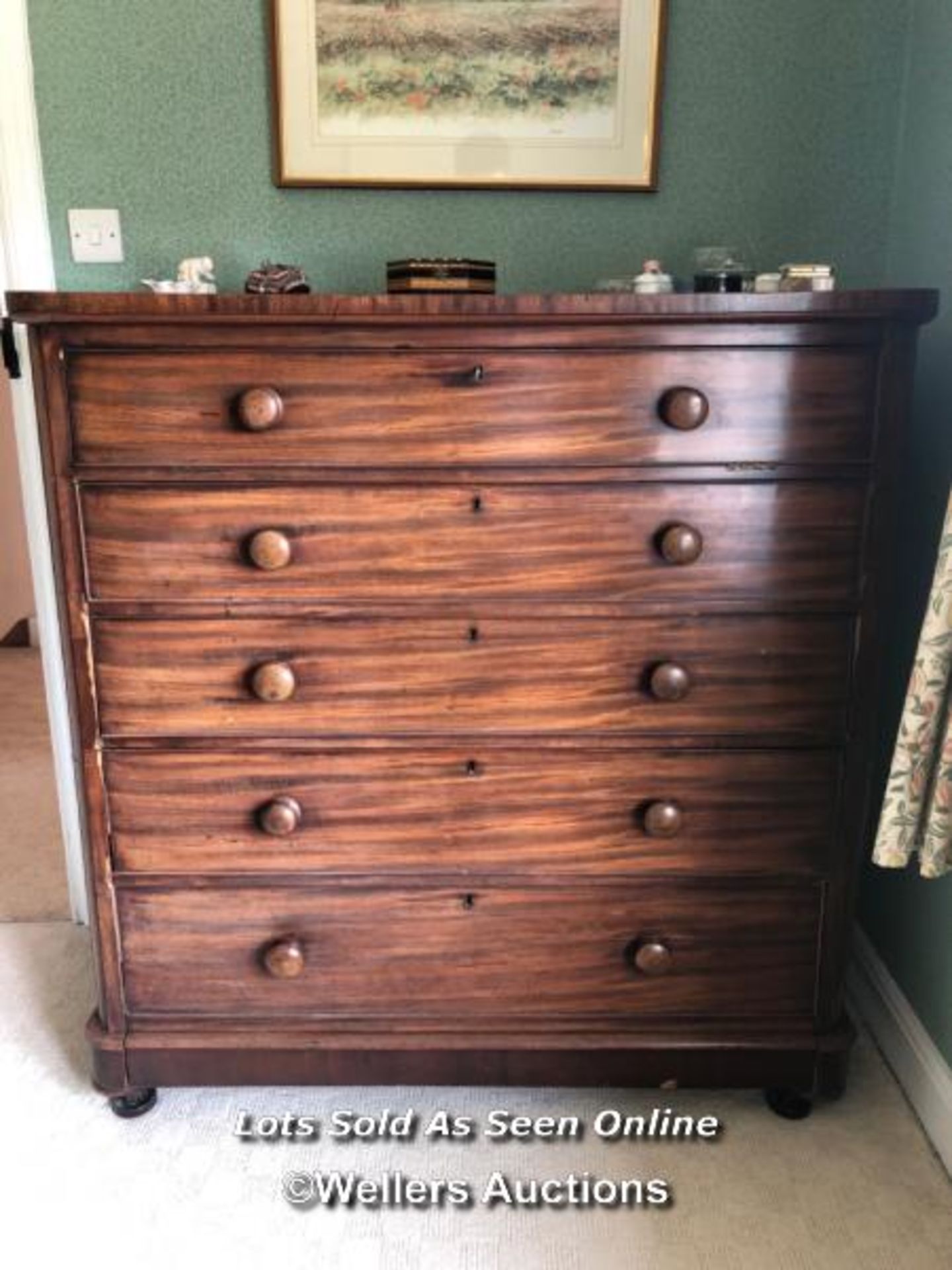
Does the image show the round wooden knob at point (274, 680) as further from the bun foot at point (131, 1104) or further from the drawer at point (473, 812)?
the bun foot at point (131, 1104)

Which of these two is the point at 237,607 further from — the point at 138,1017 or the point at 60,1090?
the point at 60,1090

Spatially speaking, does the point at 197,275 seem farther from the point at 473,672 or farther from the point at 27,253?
the point at 473,672

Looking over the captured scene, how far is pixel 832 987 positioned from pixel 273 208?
157 cm

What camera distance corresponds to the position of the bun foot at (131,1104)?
1.61 m

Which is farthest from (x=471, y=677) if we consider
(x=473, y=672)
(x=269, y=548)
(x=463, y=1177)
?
(x=463, y=1177)

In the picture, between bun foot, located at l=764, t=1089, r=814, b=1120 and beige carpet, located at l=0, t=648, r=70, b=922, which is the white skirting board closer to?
bun foot, located at l=764, t=1089, r=814, b=1120

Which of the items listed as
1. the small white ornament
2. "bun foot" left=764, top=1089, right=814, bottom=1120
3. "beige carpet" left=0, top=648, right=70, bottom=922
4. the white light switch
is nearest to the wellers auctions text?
"bun foot" left=764, top=1089, right=814, bottom=1120

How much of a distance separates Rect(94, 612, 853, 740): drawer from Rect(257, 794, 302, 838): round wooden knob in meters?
0.10

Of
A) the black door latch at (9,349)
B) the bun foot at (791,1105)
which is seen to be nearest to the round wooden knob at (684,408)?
the black door latch at (9,349)

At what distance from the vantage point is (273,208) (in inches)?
70.1

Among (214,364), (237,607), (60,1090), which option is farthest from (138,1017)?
(214,364)

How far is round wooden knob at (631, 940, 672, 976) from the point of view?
4.92ft

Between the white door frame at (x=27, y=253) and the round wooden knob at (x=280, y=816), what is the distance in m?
0.35

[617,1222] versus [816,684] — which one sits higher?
[816,684]
